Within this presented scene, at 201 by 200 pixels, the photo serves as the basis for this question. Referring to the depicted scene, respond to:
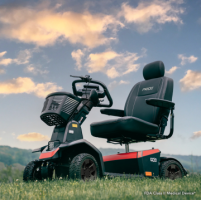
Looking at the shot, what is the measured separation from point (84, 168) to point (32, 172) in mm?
813

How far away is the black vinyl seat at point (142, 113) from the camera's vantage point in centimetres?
368

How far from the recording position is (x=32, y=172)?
11.6 feet

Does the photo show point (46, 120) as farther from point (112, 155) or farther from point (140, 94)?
point (140, 94)

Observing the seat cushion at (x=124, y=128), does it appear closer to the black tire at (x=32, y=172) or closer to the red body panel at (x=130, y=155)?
the red body panel at (x=130, y=155)

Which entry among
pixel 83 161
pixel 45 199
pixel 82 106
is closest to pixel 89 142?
pixel 83 161

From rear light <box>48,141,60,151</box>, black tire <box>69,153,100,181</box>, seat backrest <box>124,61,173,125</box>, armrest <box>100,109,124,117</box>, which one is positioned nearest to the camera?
black tire <box>69,153,100,181</box>

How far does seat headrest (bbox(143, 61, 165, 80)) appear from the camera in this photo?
449 cm

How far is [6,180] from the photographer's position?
12.7 feet

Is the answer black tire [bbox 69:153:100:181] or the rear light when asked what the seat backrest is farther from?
the rear light

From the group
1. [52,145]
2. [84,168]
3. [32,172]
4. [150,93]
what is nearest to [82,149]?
[84,168]

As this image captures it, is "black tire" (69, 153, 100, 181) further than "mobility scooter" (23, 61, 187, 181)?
No

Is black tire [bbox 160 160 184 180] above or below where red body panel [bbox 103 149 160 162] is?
below

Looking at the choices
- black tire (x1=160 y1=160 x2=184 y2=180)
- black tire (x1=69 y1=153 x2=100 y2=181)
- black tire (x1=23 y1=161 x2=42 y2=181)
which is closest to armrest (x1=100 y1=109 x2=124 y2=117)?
black tire (x1=160 y1=160 x2=184 y2=180)

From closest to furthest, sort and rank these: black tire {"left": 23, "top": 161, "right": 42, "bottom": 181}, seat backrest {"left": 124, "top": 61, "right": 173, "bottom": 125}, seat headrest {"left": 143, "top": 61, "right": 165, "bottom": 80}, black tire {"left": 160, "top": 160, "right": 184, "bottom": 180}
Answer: black tire {"left": 23, "top": 161, "right": 42, "bottom": 181}
black tire {"left": 160, "top": 160, "right": 184, "bottom": 180}
seat backrest {"left": 124, "top": 61, "right": 173, "bottom": 125}
seat headrest {"left": 143, "top": 61, "right": 165, "bottom": 80}
